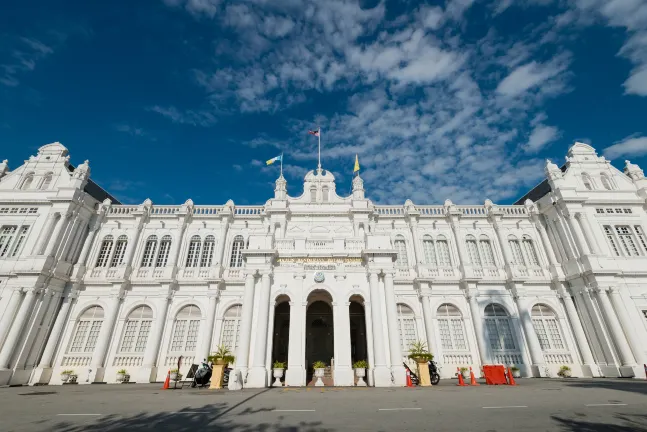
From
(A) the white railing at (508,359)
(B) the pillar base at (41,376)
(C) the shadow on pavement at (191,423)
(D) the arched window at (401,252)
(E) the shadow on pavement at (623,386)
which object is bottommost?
(C) the shadow on pavement at (191,423)

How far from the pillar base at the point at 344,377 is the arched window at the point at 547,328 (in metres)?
14.8

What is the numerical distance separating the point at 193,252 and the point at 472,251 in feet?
72.9

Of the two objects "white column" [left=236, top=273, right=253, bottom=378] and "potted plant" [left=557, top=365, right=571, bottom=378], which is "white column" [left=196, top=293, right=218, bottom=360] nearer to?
"white column" [left=236, top=273, right=253, bottom=378]

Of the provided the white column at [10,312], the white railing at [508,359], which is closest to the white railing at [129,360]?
the white column at [10,312]

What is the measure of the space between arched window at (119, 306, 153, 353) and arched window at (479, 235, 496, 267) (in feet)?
83.3

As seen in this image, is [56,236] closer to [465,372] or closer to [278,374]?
[278,374]

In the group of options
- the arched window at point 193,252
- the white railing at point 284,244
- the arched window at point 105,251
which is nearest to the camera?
the white railing at point 284,244

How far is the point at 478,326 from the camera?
21.0 m

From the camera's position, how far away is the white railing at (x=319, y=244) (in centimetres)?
1800

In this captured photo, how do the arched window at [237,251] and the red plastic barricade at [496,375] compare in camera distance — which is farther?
the arched window at [237,251]

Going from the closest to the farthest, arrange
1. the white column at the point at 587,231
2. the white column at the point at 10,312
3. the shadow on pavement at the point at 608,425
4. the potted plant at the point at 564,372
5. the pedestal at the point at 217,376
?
the shadow on pavement at the point at 608,425, the pedestal at the point at 217,376, the white column at the point at 10,312, the potted plant at the point at 564,372, the white column at the point at 587,231

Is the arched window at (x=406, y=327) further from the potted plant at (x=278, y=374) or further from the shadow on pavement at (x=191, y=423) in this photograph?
the shadow on pavement at (x=191, y=423)

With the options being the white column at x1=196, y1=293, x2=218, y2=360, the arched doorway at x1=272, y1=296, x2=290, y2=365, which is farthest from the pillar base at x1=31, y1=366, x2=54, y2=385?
the arched doorway at x1=272, y1=296, x2=290, y2=365

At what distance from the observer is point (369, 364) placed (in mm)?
15430
